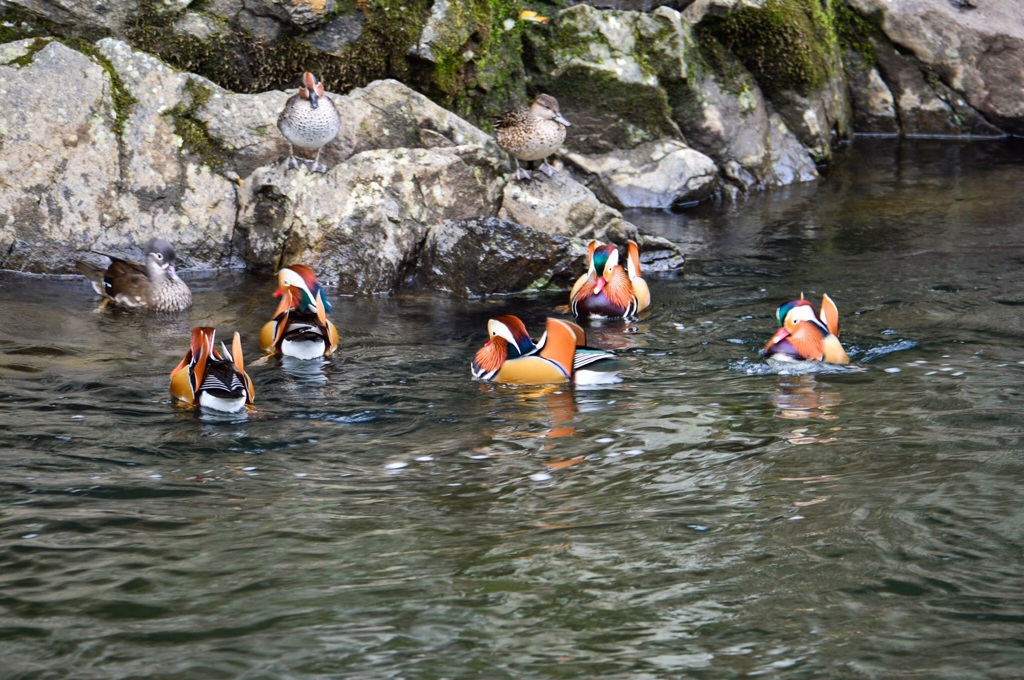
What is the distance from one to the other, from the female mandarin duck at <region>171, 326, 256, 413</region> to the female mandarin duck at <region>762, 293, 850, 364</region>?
3.01 m

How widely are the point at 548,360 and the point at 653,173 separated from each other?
6.32 m

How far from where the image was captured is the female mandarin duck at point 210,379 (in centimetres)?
581

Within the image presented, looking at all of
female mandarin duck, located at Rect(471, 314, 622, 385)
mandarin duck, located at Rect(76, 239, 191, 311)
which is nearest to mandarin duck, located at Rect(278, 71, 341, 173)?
mandarin duck, located at Rect(76, 239, 191, 311)

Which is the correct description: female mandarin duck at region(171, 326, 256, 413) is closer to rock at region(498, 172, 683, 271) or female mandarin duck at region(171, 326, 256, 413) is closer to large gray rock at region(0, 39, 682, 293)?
large gray rock at region(0, 39, 682, 293)

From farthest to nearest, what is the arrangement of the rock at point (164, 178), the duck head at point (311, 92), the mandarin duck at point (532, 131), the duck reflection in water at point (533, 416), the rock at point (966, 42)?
1. the rock at point (966, 42)
2. the mandarin duck at point (532, 131)
3. the rock at point (164, 178)
4. the duck head at point (311, 92)
5. the duck reflection in water at point (533, 416)

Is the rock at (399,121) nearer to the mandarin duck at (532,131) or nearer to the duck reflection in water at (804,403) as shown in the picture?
the mandarin duck at (532,131)

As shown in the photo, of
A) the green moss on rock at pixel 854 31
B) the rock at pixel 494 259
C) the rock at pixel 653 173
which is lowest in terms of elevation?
the rock at pixel 494 259

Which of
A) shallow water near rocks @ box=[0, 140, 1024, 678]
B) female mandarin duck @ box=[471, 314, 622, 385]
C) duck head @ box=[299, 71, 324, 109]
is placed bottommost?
shallow water near rocks @ box=[0, 140, 1024, 678]

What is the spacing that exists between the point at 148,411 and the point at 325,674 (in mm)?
2939

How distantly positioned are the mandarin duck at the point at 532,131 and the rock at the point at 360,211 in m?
0.46

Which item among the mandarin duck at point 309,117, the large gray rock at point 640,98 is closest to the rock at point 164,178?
the mandarin duck at point 309,117

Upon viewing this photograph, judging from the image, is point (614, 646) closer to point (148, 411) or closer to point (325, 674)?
point (325, 674)

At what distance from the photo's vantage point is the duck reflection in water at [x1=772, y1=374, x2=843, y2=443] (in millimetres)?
5402

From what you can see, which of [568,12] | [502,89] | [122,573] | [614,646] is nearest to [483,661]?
[614,646]
